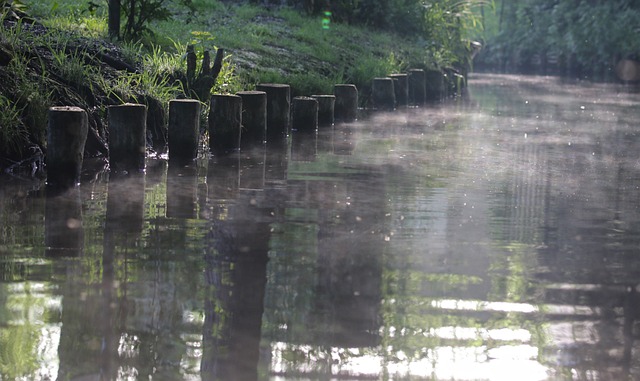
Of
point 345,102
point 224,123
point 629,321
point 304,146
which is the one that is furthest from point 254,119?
point 629,321

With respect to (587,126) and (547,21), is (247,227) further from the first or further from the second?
(547,21)

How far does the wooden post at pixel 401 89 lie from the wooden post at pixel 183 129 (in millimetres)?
10480

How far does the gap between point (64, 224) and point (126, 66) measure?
5.36m

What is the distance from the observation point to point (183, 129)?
11859mm

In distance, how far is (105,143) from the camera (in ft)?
39.7

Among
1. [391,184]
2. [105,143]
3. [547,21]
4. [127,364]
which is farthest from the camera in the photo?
[547,21]

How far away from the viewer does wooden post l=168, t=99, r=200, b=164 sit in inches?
461

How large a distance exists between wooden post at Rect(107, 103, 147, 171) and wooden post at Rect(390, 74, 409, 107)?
11.5m

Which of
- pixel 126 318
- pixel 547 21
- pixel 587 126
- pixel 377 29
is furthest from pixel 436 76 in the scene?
pixel 547 21

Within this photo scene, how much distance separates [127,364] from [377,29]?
2448 cm

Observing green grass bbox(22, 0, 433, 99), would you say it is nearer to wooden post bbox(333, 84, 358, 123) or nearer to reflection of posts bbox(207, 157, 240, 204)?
wooden post bbox(333, 84, 358, 123)

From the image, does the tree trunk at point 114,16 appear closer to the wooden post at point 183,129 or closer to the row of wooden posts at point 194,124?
the row of wooden posts at point 194,124

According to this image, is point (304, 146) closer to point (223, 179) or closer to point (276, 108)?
point (276, 108)

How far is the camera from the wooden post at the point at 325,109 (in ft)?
54.6
